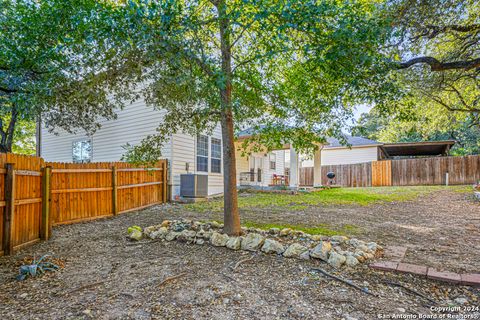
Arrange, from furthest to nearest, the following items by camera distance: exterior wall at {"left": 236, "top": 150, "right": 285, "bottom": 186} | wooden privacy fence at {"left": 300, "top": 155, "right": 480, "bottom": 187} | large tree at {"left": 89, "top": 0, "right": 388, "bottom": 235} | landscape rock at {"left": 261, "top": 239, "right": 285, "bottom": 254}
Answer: wooden privacy fence at {"left": 300, "top": 155, "right": 480, "bottom": 187} < exterior wall at {"left": 236, "top": 150, "right": 285, "bottom": 186} < landscape rock at {"left": 261, "top": 239, "right": 285, "bottom": 254} < large tree at {"left": 89, "top": 0, "right": 388, "bottom": 235}

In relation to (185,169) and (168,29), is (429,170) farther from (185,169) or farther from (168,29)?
(168,29)

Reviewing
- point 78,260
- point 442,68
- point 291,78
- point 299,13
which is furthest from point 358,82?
point 78,260

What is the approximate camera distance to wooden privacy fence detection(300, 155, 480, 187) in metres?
14.9

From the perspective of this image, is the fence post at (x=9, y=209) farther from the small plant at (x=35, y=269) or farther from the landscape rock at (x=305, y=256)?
the landscape rock at (x=305, y=256)

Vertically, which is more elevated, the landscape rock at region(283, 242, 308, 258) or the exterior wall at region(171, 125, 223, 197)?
the exterior wall at region(171, 125, 223, 197)

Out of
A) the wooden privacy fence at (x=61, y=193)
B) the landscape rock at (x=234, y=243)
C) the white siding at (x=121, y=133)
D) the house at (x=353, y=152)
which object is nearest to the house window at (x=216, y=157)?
the white siding at (x=121, y=133)

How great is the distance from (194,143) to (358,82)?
26.3 feet

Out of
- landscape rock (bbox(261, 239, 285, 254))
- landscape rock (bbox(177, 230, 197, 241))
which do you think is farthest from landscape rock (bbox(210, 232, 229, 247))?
landscape rock (bbox(261, 239, 285, 254))

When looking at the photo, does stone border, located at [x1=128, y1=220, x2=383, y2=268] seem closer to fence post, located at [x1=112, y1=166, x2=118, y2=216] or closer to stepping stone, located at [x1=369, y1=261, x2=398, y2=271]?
stepping stone, located at [x1=369, y1=261, x2=398, y2=271]

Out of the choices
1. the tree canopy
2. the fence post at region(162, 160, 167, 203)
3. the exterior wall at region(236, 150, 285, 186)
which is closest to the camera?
the tree canopy

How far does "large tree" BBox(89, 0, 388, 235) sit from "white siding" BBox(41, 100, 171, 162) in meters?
5.32

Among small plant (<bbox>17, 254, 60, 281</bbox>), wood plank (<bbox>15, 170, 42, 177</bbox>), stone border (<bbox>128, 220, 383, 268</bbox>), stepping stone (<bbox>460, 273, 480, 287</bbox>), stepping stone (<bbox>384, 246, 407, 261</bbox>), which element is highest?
wood plank (<bbox>15, 170, 42, 177</bbox>)

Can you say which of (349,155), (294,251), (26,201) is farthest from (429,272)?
(349,155)

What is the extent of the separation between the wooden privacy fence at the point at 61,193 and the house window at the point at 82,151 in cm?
453
